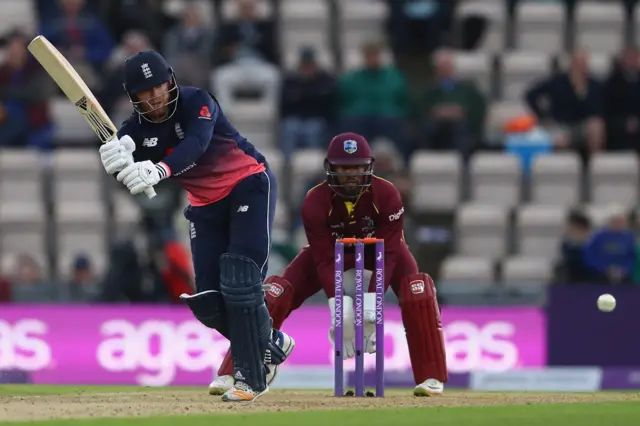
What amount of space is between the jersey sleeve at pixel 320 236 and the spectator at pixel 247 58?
6.41 meters

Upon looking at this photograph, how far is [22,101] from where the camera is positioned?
16.0 meters

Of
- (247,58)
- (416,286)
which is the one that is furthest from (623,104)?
(416,286)

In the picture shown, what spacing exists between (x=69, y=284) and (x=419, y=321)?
16.5ft

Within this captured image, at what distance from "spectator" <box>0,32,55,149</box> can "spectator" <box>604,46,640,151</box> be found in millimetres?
5969

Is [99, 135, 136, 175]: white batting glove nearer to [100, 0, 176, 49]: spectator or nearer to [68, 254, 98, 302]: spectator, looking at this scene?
[68, 254, 98, 302]: spectator

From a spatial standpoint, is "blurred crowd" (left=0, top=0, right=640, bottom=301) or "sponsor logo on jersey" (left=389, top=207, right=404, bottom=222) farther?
"blurred crowd" (left=0, top=0, right=640, bottom=301)

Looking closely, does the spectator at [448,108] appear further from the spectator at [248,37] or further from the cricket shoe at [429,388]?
the cricket shoe at [429,388]

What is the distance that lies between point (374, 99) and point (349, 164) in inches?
242

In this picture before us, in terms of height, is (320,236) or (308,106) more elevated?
(308,106)

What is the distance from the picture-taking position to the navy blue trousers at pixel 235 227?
8922 millimetres

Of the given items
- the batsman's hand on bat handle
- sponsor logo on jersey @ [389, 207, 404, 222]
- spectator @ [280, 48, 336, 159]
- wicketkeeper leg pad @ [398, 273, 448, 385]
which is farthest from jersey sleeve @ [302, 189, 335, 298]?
spectator @ [280, 48, 336, 159]

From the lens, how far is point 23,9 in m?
17.3

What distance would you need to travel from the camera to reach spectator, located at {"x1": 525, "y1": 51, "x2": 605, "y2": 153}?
15727 mm

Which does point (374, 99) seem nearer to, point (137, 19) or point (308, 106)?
point (308, 106)
